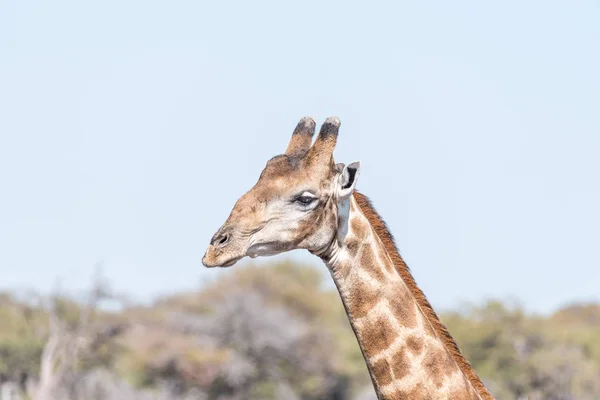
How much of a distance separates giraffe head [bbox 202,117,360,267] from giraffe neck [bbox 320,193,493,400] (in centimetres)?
16

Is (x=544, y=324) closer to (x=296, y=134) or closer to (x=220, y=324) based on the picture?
(x=220, y=324)

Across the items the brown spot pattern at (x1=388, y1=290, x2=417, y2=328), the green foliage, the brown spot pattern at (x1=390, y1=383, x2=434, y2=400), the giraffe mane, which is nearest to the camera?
the brown spot pattern at (x1=390, y1=383, x2=434, y2=400)

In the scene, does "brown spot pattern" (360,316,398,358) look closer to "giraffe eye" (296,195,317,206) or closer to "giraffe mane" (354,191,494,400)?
"giraffe mane" (354,191,494,400)

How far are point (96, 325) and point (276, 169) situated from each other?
42104 mm

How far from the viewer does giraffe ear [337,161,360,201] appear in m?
9.28

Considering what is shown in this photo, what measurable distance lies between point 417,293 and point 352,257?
1.87ft

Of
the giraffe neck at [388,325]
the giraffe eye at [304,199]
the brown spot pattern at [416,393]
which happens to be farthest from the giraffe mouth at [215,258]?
the brown spot pattern at [416,393]

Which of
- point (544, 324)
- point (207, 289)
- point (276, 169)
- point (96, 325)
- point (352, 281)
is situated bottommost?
point (352, 281)

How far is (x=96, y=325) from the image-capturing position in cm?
5050

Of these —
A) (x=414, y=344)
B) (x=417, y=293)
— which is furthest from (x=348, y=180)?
(x=414, y=344)

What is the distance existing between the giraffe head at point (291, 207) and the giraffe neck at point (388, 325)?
0.16 metres

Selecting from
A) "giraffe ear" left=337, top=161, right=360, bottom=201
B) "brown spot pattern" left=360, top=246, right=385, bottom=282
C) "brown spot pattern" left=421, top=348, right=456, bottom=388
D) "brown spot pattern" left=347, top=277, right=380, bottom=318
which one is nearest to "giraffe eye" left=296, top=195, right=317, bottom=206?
"giraffe ear" left=337, top=161, right=360, bottom=201

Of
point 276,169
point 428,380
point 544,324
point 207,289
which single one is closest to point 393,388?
point 428,380

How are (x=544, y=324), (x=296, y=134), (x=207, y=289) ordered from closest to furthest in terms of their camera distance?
(x=296, y=134) < (x=544, y=324) < (x=207, y=289)
